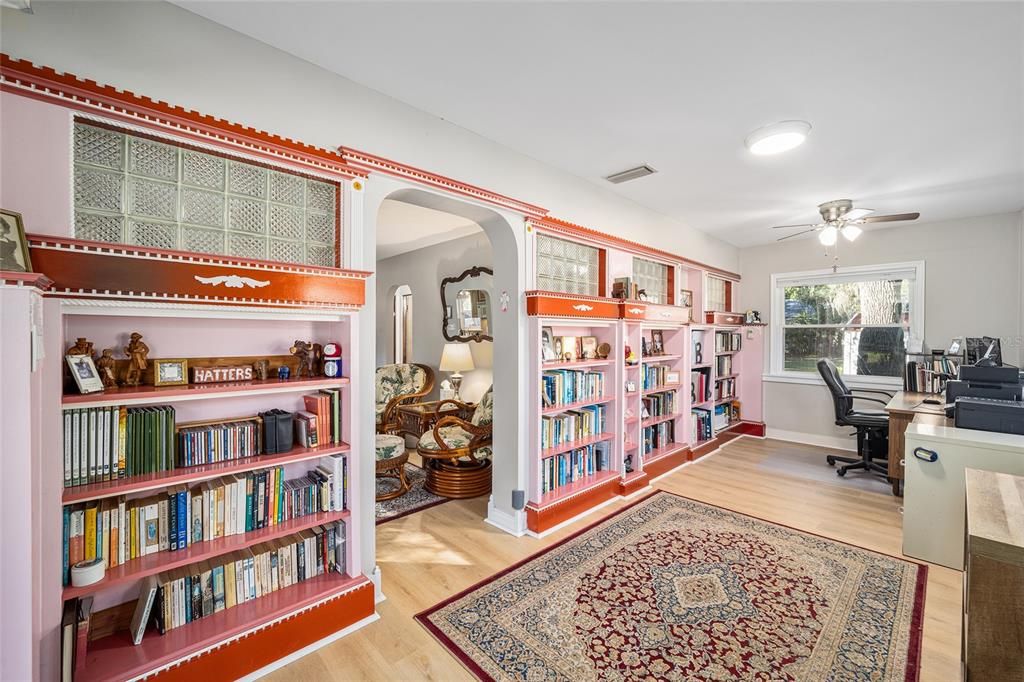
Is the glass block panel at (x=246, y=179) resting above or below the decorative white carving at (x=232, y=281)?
above

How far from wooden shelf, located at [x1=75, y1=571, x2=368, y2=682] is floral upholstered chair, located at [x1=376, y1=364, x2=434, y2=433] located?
9.48 ft

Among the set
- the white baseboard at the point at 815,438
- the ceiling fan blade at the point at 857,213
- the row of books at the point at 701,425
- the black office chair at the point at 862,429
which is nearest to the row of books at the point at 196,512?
the row of books at the point at 701,425

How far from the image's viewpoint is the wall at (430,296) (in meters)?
4.96

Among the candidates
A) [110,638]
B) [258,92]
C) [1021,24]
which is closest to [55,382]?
[110,638]

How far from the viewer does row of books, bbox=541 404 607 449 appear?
323 cm

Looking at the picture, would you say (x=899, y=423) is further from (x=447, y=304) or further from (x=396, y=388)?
(x=396, y=388)

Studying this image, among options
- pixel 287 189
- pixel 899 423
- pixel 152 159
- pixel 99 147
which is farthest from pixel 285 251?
pixel 899 423

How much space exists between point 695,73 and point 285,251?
2128 mm

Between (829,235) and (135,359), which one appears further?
(829,235)

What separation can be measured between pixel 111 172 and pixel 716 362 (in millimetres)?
5746

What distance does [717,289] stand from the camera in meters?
5.76

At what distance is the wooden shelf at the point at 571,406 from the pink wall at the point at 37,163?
2617mm

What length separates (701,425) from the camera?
5.10 metres

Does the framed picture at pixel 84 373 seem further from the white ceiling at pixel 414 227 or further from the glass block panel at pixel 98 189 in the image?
the white ceiling at pixel 414 227
